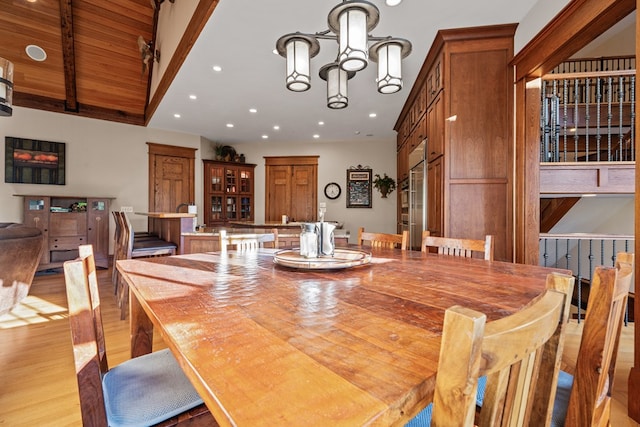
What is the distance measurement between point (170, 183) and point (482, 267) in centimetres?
625

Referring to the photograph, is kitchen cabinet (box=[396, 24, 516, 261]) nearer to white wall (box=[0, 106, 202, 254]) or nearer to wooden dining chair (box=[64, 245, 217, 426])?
wooden dining chair (box=[64, 245, 217, 426])

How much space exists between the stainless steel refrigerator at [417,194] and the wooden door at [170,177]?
15.0ft

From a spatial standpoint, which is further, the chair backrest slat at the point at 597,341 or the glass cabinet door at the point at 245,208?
the glass cabinet door at the point at 245,208

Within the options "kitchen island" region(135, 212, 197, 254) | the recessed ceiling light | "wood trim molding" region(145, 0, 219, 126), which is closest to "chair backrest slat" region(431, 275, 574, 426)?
"wood trim molding" region(145, 0, 219, 126)

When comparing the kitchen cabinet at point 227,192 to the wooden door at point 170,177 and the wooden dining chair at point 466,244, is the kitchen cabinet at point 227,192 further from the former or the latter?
the wooden dining chair at point 466,244

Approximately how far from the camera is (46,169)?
502 centimetres

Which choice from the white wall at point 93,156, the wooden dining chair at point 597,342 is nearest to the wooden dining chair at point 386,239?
the wooden dining chair at point 597,342

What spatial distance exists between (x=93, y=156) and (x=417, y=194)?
18.4 feet

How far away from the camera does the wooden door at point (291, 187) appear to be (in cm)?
732

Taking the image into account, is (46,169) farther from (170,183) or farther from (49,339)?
(49,339)

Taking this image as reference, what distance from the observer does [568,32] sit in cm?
217

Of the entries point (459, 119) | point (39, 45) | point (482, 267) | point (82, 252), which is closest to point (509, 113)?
point (459, 119)

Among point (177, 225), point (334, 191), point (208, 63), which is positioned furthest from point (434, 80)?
point (334, 191)

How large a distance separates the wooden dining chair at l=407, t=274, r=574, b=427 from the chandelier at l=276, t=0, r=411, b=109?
1.47 meters
